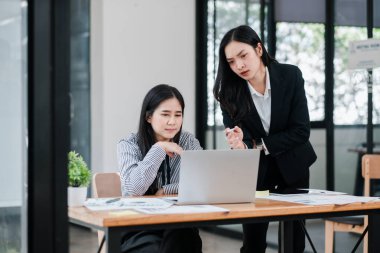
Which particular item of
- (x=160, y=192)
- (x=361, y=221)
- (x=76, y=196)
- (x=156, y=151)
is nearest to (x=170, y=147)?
(x=156, y=151)

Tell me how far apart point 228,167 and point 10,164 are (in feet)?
3.29

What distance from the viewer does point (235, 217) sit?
216cm

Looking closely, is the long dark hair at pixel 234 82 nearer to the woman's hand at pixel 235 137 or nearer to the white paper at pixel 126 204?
the woman's hand at pixel 235 137

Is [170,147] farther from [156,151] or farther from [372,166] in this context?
[372,166]

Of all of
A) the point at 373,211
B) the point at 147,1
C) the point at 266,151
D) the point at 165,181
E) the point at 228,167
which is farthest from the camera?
the point at 147,1

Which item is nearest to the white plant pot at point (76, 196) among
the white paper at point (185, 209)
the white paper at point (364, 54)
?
the white paper at point (185, 209)

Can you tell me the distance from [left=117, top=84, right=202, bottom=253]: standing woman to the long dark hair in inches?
8.9

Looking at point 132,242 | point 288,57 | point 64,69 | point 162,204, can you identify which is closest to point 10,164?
point 64,69

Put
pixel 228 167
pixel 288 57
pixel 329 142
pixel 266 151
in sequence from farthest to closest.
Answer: pixel 288 57, pixel 329 142, pixel 266 151, pixel 228 167

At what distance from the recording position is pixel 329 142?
16.0 feet

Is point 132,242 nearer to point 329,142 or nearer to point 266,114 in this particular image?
point 266,114

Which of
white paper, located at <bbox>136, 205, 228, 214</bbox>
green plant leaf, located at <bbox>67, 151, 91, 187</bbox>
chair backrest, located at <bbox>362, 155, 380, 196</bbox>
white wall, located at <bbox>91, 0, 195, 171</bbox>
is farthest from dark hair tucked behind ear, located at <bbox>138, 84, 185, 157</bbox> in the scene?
white wall, located at <bbox>91, 0, 195, 171</bbox>

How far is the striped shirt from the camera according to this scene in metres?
2.80

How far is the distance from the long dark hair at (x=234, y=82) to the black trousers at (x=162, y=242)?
0.62m
